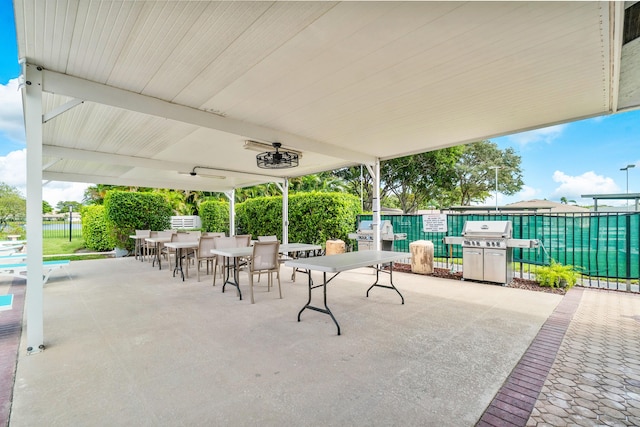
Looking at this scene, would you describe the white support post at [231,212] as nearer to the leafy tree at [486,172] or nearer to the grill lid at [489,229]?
the grill lid at [489,229]

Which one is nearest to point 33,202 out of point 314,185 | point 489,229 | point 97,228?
point 489,229

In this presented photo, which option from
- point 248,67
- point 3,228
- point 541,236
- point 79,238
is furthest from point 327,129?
point 79,238

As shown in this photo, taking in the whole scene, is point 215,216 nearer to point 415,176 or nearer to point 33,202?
point 33,202

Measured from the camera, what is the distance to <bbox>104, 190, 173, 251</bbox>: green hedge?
10.5 meters

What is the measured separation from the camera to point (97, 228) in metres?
11.5

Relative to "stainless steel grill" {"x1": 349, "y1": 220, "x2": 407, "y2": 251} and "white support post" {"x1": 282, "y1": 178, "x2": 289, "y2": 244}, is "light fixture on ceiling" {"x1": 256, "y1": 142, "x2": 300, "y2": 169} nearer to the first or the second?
"stainless steel grill" {"x1": 349, "y1": 220, "x2": 407, "y2": 251}

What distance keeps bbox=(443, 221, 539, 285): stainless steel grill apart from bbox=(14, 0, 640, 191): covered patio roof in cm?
170

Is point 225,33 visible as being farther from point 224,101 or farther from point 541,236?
point 541,236

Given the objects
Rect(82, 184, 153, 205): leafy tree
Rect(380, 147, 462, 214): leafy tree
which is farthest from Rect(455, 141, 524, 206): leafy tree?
Rect(82, 184, 153, 205): leafy tree

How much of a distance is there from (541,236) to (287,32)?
6162 mm

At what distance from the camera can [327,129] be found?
4902 millimetres

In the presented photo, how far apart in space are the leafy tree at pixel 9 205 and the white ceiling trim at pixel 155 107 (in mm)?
9600

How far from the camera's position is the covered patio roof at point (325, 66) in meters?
2.14

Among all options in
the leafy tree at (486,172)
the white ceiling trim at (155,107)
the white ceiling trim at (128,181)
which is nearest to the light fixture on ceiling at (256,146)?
the white ceiling trim at (155,107)
